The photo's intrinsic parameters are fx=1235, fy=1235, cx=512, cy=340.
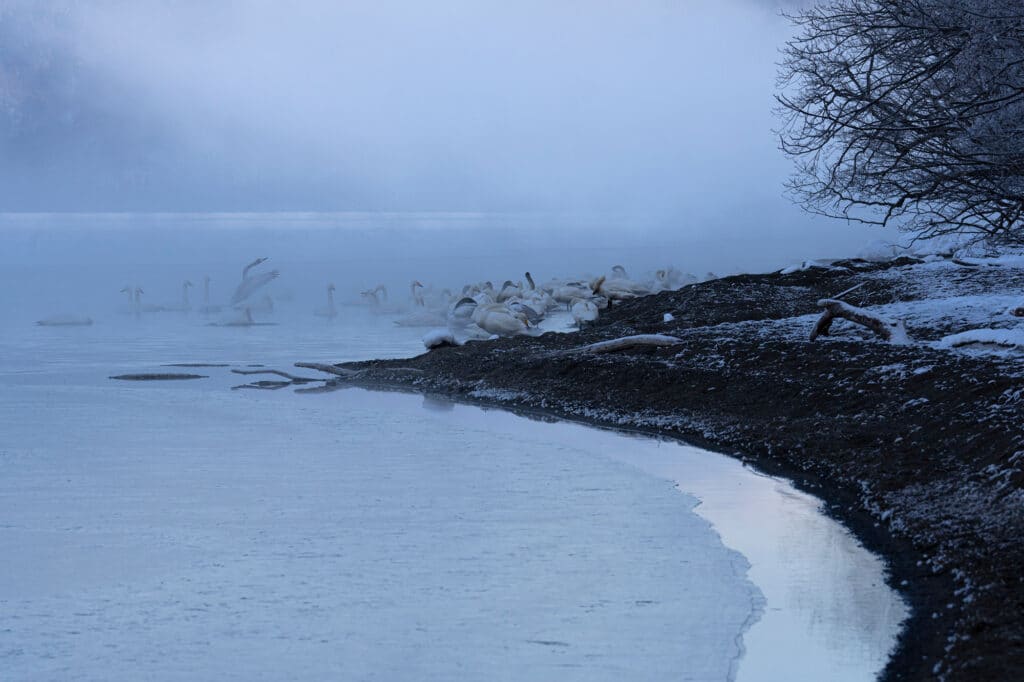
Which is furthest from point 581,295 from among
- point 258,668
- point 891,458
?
point 258,668

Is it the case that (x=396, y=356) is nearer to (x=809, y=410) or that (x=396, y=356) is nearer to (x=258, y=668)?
(x=809, y=410)

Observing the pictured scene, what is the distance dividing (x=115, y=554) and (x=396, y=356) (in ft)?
37.0

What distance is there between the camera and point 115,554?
22.7 feet

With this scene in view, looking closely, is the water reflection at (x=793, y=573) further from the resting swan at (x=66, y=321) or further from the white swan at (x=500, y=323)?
the resting swan at (x=66, y=321)

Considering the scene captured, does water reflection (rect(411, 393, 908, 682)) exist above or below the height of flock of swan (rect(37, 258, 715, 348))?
below

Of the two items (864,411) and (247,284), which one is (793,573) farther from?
(247,284)

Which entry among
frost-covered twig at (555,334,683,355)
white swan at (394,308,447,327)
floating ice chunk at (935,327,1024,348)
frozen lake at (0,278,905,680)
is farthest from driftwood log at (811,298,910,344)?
white swan at (394,308,447,327)

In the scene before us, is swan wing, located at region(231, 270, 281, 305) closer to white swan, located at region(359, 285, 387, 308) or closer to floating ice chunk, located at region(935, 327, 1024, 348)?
white swan, located at region(359, 285, 387, 308)

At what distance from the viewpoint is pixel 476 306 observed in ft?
78.8

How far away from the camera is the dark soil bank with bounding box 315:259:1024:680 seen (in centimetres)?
596

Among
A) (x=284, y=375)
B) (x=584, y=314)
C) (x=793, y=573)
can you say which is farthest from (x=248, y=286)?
(x=793, y=573)

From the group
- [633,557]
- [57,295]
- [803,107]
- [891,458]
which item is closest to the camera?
[633,557]

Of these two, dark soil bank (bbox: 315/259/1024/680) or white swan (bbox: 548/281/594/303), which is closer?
dark soil bank (bbox: 315/259/1024/680)

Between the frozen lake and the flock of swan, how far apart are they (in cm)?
968
